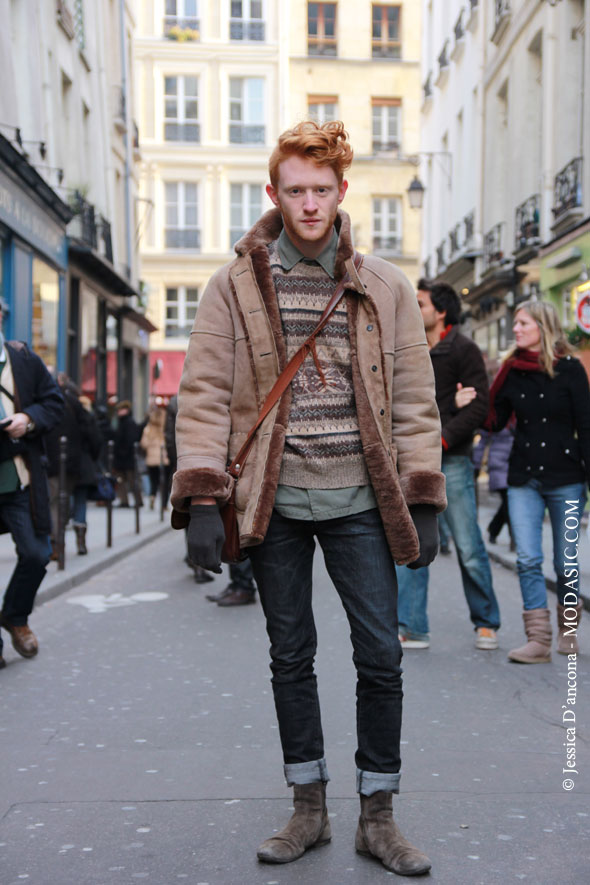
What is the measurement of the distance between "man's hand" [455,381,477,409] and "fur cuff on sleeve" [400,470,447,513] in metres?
3.18

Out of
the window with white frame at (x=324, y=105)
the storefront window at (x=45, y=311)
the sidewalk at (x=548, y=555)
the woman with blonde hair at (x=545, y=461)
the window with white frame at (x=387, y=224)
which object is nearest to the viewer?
the woman with blonde hair at (x=545, y=461)

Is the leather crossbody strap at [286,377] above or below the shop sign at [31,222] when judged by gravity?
below

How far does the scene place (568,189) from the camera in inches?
704

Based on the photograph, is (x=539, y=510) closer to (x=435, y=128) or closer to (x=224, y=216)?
(x=435, y=128)

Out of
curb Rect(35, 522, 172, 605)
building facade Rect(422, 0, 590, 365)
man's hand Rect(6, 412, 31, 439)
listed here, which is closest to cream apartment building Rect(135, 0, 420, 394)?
building facade Rect(422, 0, 590, 365)

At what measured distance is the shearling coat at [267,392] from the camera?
3.32 metres

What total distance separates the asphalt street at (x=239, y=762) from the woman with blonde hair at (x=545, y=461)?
0.40m

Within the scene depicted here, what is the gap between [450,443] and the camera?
6547mm

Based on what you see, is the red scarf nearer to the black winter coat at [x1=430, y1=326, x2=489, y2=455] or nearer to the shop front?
the black winter coat at [x1=430, y1=326, x2=489, y2=455]

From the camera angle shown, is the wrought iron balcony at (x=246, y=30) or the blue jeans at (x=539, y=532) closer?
the blue jeans at (x=539, y=532)

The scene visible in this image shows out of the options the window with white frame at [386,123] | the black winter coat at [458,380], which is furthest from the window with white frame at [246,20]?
the black winter coat at [458,380]

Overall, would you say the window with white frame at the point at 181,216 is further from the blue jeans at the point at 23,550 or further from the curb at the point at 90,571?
the blue jeans at the point at 23,550

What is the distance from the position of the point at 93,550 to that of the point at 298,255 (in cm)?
960

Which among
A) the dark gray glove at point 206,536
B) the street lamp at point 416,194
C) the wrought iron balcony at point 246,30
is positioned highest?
the wrought iron balcony at point 246,30
